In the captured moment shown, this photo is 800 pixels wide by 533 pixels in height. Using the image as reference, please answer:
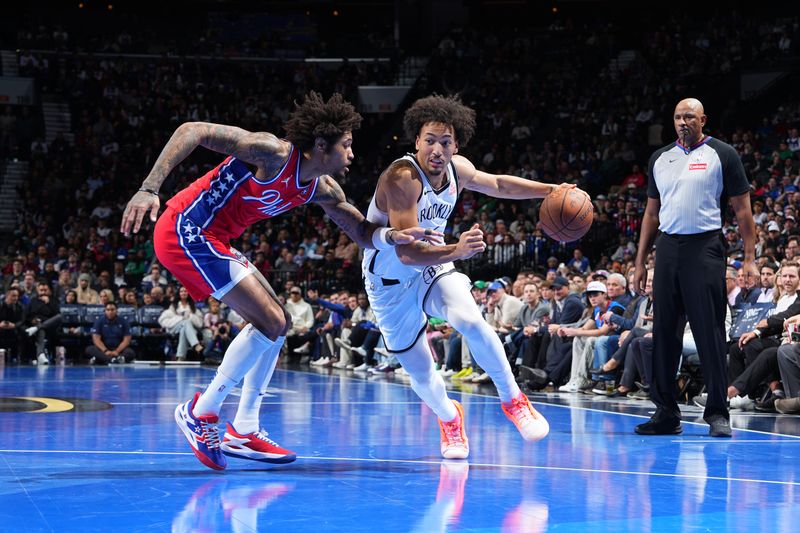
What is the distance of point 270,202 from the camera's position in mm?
4750

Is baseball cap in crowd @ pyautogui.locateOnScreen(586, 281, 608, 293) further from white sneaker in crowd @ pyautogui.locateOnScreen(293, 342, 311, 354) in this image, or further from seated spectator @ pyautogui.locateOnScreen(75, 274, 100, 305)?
seated spectator @ pyautogui.locateOnScreen(75, 274, 100, 305)

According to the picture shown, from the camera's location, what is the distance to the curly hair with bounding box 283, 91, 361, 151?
4.64m

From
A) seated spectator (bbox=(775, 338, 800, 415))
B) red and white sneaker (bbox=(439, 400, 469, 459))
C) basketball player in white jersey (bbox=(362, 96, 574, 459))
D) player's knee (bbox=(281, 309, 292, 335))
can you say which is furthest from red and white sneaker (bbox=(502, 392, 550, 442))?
seated spectator (bbox=(775, 338, 800, 415))

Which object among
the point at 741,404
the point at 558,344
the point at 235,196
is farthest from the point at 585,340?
the point at 235,196

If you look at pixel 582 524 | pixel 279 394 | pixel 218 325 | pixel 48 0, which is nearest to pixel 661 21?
pixel 218 325

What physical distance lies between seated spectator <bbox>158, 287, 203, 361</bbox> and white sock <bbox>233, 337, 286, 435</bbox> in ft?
35.1

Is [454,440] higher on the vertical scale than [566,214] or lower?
lower

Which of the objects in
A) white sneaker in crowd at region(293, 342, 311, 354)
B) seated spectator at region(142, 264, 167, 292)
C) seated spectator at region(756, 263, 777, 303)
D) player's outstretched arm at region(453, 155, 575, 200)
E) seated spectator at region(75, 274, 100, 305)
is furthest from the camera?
seated spectator at region(142, 264, 167, 292)

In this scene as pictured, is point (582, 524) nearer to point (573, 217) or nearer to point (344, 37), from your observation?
point (573, 217)

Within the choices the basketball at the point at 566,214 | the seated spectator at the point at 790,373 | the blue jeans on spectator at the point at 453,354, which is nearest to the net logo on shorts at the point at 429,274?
the basketball at the point at 566,214

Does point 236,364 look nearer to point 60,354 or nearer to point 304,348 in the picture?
point 304,348

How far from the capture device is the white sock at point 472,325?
16.4 ft

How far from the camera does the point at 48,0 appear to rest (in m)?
28.8

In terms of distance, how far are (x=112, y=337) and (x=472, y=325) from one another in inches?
446
